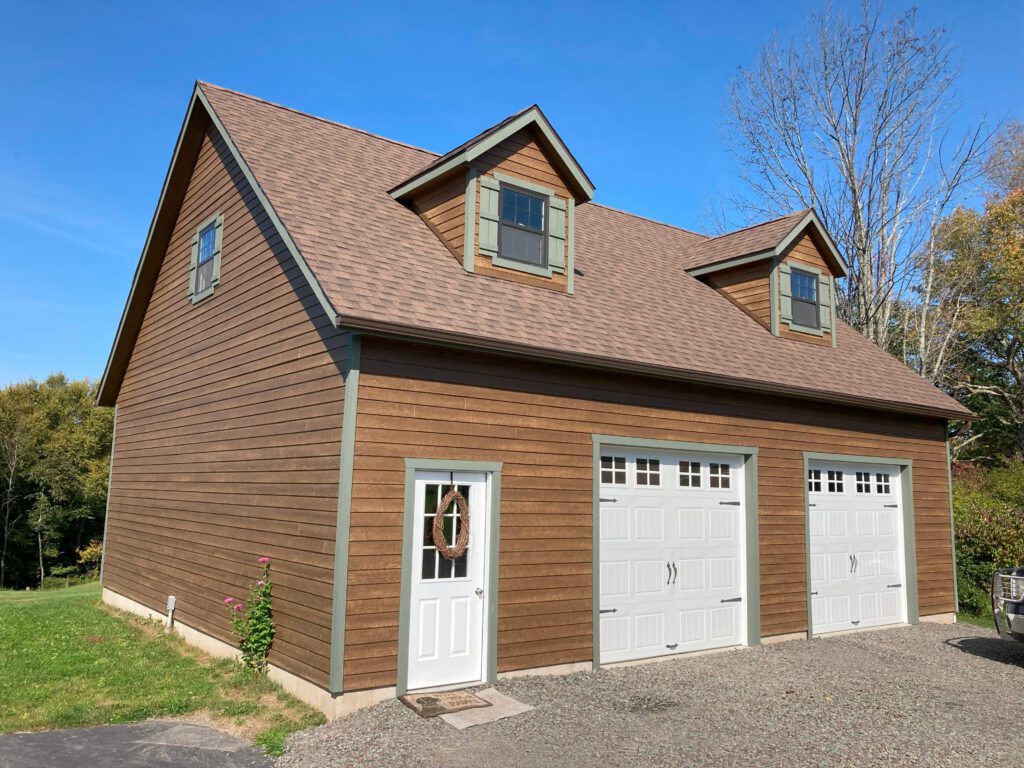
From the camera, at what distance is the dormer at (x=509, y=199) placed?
31.2 ft

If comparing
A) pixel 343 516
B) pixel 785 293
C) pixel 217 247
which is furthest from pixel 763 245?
→ pixel 343 516

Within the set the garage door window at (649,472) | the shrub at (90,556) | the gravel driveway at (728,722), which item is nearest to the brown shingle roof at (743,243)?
the garage door window at (649,472)

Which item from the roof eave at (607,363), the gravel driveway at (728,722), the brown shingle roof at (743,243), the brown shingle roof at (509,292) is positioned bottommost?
the gravel driveway at (728,722)

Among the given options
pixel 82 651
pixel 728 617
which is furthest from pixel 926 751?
pixel 82 651

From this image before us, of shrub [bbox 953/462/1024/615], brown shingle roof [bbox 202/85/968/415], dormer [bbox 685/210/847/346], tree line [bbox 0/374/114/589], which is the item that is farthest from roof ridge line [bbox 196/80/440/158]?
tree line [bbox 0/374/114/589]

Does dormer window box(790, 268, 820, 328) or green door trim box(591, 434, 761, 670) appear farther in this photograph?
dormer window box(790, 268, 820, 328)

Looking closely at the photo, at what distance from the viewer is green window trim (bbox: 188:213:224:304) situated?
10828 mm

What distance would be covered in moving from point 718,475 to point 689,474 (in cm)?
57

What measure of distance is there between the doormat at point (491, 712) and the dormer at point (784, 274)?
803 cm

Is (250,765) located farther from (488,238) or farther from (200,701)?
(488,238)

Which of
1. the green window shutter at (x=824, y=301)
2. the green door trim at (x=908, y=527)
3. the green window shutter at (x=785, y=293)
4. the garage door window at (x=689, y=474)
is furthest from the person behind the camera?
the green window shutter at (x=824, y=301)

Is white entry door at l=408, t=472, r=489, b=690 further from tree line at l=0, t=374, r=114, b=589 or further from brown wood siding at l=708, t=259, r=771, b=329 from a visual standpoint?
tree line at l=0, t=374, r=114, b=589

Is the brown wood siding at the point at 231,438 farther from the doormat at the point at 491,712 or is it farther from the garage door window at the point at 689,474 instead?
the garage door window at the point at 689,474

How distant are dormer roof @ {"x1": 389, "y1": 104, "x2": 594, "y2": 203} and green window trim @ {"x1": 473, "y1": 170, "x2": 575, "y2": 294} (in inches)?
10.3
